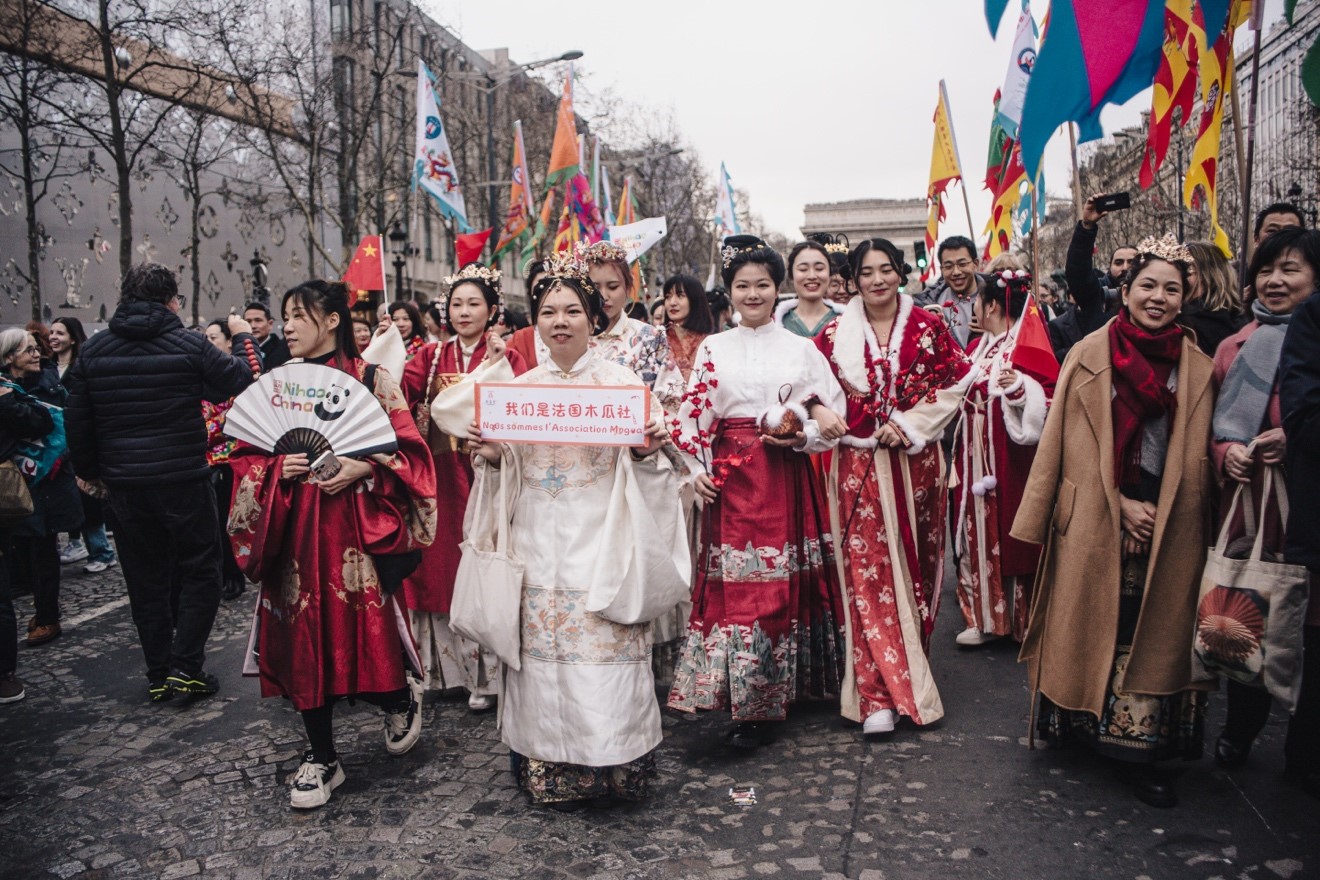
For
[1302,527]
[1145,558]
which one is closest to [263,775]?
[1145,558]

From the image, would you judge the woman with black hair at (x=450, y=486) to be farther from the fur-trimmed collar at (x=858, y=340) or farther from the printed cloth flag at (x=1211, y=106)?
the printed cloth flag at (x=1211, y=106)

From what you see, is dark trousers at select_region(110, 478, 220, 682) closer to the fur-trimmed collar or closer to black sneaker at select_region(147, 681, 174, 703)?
black sneaker at select_region(147, 681, 174, 703)

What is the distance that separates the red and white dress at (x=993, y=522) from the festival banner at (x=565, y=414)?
276 cm

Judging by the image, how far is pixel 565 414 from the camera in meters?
3.65

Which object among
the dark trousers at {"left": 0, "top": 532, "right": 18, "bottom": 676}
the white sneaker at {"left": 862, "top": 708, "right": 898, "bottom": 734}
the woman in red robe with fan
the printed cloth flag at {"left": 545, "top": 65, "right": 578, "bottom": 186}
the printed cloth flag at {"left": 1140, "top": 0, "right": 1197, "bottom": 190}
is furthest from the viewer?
the printed cloth flag at {"left": 545, "top": 65, "right": 578, "bottom": 186}

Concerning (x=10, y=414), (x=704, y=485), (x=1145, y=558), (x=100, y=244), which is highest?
(x=100, y=244)

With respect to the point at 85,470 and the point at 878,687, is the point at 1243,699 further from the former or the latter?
the point at 85,470

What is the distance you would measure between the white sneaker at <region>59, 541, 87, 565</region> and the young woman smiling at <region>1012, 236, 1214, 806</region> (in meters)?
8.21

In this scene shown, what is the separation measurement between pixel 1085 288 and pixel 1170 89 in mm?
1436

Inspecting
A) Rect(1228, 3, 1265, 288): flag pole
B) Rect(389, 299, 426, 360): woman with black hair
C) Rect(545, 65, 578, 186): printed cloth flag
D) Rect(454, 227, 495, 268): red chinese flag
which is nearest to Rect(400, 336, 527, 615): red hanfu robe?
Rect(389, 299, 426, 360): woman with black hair

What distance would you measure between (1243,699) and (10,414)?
20.9ft

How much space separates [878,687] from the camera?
450 cm

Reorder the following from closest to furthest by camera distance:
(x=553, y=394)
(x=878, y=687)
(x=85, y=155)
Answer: (x=553, y=394)
(x=878, y=687)
(x=85, y=155)

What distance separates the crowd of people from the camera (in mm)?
3680
